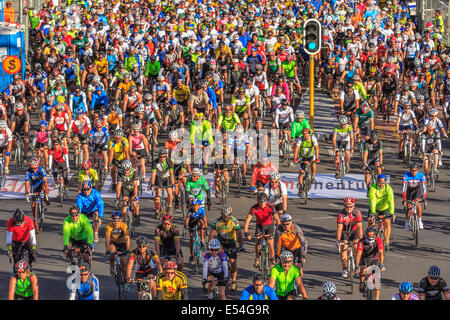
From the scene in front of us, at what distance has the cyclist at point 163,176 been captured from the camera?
81.8ft

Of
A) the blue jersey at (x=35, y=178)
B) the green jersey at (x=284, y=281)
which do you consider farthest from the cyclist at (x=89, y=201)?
the green jersey at (x=284, y=281)

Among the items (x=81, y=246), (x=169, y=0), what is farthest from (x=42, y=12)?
(x=81, y=246)

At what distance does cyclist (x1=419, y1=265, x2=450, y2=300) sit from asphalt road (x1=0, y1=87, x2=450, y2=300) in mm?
2122

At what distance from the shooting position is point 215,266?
20031 millimetres

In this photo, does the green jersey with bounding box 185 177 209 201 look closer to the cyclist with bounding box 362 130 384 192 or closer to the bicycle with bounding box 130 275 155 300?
the bicycle with bounding box 130 275 155 300

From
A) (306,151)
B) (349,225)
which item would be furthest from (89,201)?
(306,151)

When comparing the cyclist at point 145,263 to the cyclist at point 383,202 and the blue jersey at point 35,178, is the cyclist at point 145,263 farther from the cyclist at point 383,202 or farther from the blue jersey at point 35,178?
the blue jersey at point 35,178

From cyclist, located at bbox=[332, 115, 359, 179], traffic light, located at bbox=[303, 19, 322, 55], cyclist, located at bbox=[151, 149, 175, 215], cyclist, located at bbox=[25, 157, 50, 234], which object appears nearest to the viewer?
cyclist, located at bbox=[25, 157, 50, 234]

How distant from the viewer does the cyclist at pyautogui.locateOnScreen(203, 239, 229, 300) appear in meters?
20.0

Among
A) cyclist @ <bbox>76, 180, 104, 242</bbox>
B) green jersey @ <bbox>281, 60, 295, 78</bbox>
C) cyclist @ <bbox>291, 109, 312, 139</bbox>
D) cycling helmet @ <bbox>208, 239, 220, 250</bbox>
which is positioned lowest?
cycling helmet @ <bbox>208, 239, 220, 250</bbox>

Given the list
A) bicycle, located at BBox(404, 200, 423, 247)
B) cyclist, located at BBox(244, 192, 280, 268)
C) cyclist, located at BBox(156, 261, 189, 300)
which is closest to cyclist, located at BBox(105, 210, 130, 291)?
cyclist, located at BBox(156, 261, 189, 300)

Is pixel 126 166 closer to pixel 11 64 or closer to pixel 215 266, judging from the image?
pixel 215 266

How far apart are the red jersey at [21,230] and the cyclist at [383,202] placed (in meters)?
6.84

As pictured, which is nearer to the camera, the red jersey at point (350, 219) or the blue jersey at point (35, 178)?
the red jersey at point (350, 219)
